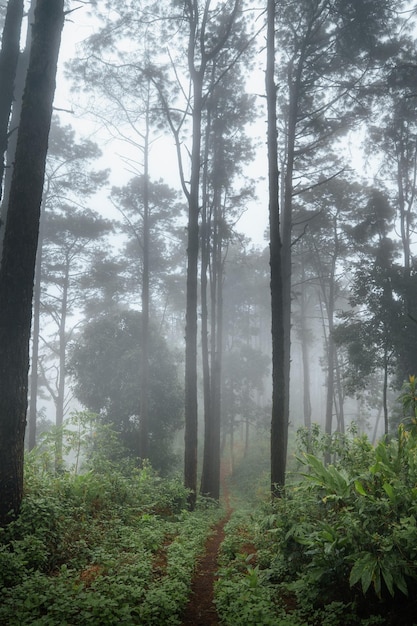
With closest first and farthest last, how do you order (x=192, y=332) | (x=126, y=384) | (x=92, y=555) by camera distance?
(x=92, y=555), (x=192, y=332), (x=126, y=384)

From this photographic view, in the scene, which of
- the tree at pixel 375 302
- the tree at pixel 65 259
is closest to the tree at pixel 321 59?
the tree at pixel 375 302

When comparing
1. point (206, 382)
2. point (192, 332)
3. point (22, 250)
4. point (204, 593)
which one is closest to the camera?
point (204, 593)

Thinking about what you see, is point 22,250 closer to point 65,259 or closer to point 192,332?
point 192,332

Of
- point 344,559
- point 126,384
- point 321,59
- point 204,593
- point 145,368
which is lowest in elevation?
point 204,593

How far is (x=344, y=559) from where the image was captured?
3967 mm

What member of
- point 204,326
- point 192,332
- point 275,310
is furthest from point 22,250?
point 204,326

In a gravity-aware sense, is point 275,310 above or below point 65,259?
below

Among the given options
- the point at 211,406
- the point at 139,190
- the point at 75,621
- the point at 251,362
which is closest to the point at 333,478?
the point at 75,621

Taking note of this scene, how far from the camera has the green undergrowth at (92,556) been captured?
3.74m

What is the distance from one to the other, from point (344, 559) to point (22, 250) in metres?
5.43

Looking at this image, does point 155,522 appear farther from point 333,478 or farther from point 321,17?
point 321,17

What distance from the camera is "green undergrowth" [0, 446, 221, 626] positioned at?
147 inches

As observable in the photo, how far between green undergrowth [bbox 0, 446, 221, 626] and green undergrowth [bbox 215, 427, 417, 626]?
73 cm

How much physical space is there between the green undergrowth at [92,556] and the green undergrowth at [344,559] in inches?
28.7
